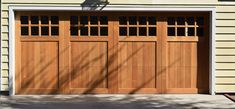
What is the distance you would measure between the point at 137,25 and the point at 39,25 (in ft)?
7.36

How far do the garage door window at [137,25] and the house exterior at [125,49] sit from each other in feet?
0.08

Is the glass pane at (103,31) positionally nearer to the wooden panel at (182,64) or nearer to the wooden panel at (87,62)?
the wooden panel at (87,62)

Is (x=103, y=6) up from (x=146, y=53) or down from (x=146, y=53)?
up

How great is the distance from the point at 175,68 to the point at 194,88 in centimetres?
64

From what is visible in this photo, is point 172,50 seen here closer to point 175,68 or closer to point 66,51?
point 175,68

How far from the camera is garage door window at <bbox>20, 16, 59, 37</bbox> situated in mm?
12617

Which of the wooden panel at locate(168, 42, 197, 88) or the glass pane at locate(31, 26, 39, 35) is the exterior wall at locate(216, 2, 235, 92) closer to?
the wooden panel at locate(168, 42, 197, 88)

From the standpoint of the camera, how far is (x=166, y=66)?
504 inches

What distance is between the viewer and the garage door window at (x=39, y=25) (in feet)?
41.4

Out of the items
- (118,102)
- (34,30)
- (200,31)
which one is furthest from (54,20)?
(200,31)

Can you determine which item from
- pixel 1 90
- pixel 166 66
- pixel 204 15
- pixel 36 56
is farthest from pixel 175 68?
pixel 1 90

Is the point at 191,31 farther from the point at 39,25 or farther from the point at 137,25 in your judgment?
the point at 39,25

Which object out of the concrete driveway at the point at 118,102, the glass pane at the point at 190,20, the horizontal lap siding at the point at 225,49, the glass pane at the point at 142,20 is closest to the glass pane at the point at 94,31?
the glass pane at the point at 142,20

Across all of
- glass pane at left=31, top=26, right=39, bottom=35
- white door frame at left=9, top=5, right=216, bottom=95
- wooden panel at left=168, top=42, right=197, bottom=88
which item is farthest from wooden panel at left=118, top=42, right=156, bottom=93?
glass pane at left=31, top=26, right=39, bottom=35
